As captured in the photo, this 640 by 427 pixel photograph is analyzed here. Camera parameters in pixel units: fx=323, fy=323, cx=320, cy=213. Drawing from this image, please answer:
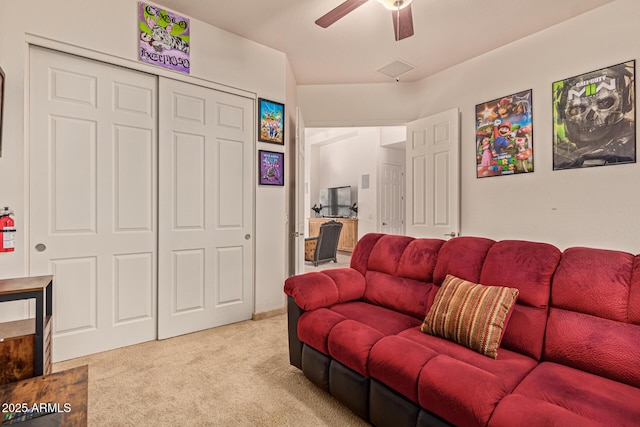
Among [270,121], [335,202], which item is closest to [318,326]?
[270,121]

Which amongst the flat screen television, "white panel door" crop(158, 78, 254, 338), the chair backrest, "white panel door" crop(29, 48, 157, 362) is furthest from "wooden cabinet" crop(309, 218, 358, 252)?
"white panel door" crop(29, 48, 157, 362)

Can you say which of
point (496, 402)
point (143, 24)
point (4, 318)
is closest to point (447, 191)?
point (496, 402)

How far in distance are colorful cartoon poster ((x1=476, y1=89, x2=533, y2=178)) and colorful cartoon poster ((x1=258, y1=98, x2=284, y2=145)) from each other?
2174 mm

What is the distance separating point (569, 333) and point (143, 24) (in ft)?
11.5

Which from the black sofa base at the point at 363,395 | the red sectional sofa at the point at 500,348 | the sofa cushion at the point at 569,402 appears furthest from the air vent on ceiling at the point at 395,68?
the sofa cushion at the point at 569,402

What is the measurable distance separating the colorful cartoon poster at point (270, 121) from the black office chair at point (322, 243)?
311 cm

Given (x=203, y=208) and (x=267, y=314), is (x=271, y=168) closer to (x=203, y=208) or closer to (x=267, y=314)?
(x=203, y=208)

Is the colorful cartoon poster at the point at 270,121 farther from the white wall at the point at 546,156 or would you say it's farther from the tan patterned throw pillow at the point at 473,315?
the tan patterned throw pillow at the point at 473,315

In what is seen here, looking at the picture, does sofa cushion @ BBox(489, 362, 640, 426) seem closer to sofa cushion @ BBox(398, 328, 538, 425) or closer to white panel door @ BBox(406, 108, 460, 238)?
sofa cushion @ BBox(398, 328, 538, 425)

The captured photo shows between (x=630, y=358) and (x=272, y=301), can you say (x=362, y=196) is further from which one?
(x=630, y=358)

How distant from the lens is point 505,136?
3.33 metres

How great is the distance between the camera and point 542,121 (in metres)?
3.06

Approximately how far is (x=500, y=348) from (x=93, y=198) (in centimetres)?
290

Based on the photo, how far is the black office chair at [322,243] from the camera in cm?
641
